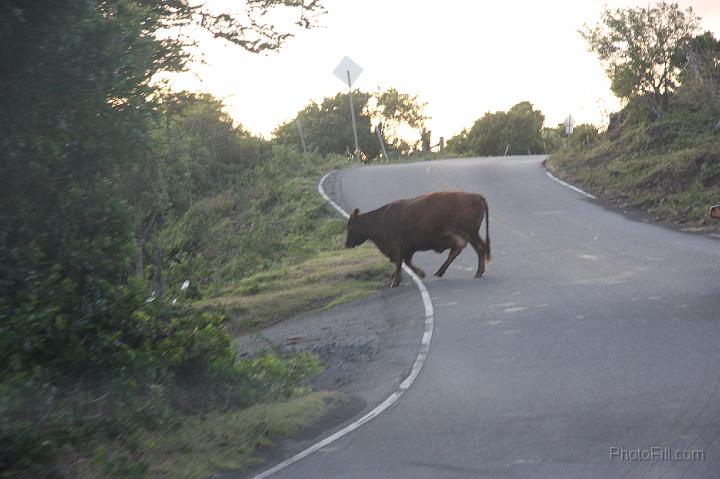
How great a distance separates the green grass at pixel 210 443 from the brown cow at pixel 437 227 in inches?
305

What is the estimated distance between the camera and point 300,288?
1900 centimetres

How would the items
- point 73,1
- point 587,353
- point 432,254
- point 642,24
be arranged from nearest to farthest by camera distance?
point 73,1 < point 587,353 < point 432,254 < point 642,24

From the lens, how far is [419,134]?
2660 inches

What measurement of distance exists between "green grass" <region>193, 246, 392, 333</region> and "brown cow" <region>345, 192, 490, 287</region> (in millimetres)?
868

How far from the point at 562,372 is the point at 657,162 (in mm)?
19618

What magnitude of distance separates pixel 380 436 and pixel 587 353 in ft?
10.5

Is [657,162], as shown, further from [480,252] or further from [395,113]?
[395,113]

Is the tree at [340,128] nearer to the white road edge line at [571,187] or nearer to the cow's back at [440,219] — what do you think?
the white road edge line at [571,187]

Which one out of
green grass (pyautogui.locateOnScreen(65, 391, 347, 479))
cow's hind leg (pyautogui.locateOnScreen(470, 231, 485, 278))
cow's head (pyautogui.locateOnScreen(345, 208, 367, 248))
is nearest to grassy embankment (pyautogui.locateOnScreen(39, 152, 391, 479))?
green grass (pyautogui.locateOnScreen(65, 391, 347, 479))

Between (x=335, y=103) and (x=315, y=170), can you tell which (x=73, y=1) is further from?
(x=335, y=103)

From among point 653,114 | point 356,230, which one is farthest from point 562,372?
point 653,114

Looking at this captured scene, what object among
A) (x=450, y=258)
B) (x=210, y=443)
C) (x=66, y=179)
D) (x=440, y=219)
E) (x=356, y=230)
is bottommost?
(x=210, y=443)

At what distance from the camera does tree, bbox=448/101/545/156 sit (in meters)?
65.4

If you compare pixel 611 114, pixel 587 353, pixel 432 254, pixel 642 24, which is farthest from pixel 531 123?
pixel 587 353
